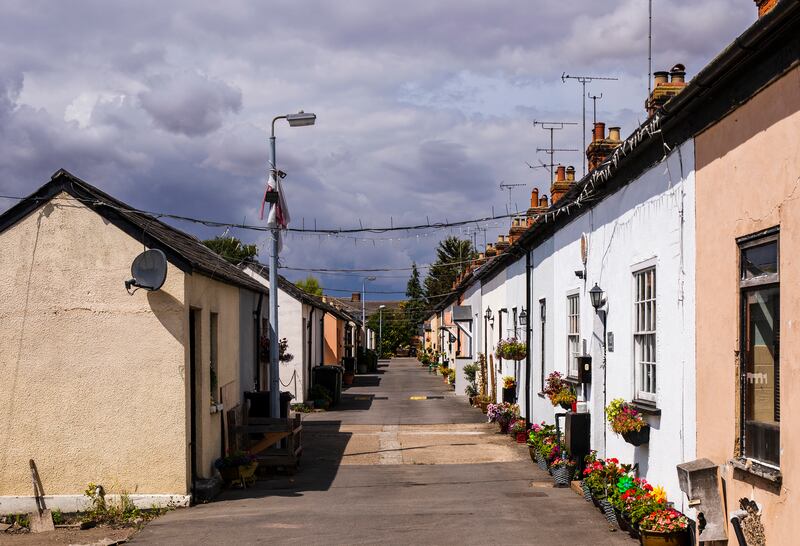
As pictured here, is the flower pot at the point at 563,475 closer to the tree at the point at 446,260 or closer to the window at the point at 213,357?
the window at the point at 213,357

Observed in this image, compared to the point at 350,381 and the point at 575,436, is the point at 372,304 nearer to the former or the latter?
the point at 350,381

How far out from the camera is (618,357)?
12.2m

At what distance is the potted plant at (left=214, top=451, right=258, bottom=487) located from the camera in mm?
14539

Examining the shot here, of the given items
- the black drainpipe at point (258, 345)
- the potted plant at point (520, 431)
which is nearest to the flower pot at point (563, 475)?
the potted plant at point (520, 431)

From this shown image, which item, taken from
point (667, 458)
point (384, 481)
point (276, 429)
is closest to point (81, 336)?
point (276, 429)

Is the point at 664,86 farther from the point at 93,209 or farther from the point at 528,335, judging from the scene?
the point at 528,335

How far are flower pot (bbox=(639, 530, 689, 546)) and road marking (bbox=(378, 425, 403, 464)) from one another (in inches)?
338

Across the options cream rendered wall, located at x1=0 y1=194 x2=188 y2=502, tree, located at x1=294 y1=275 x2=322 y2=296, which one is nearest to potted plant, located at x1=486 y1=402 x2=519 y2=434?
cream rendered wall, located at x1=0 y1=194 x2=188 y2=502

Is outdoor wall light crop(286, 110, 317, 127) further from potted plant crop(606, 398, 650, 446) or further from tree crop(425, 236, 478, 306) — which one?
tree crop(425, 236, 478, 306)

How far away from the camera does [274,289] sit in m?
16.6

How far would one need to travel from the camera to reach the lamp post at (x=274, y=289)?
15.8 meters

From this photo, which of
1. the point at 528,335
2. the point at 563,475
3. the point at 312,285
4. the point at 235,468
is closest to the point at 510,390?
the point at 528,335

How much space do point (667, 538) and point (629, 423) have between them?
74.3 inches

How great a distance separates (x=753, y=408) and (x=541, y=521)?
14.4ft
